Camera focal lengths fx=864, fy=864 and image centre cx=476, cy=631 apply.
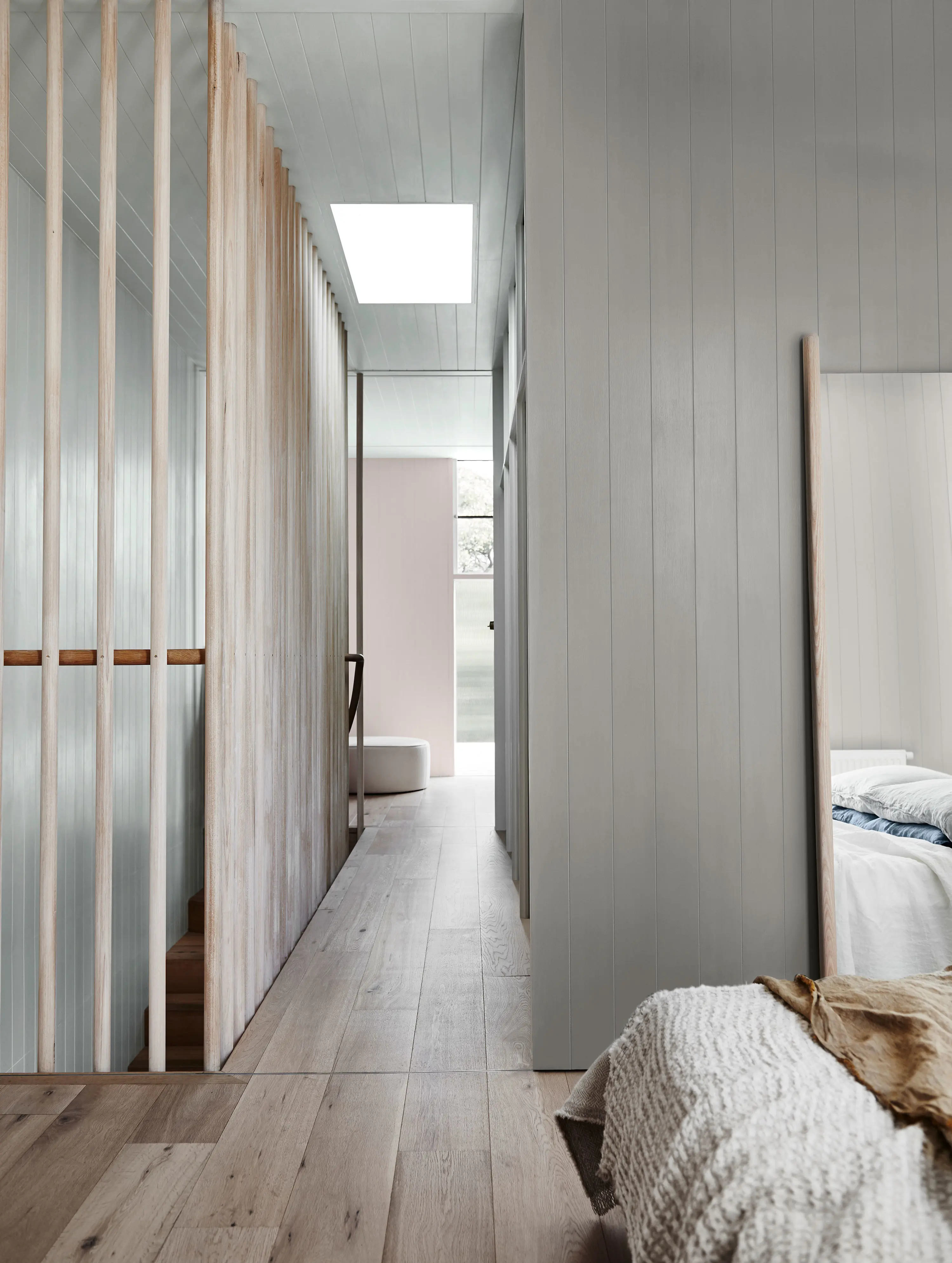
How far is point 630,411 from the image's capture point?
2.38 meters

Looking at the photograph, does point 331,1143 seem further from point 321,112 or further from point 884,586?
point 321,112

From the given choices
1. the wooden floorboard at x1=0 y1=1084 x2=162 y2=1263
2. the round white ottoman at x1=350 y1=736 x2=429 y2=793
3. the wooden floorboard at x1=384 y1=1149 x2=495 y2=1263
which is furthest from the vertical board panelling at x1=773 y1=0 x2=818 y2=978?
the round white ottoman at x1=350 y1=736 x2=429 y2=793

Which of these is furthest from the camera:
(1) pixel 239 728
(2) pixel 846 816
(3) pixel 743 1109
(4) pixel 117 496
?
(4) pixel 117 496

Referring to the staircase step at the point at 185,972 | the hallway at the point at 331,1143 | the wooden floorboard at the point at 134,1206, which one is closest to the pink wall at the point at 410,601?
the staircase step at the point at 185,972

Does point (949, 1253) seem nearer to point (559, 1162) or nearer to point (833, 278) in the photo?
point (559, 1162)

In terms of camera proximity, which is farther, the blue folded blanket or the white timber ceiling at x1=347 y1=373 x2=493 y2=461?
the white timber ceiling at x1=347 y1=373 x2=493 y2=461

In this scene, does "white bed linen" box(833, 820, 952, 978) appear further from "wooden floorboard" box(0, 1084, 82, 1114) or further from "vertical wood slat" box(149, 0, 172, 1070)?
"wooden floorboard" box(0, 1084, 82, 1114)

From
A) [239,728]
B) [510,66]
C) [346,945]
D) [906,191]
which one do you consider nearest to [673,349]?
[906,191]

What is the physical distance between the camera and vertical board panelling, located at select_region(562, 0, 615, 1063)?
2346mm

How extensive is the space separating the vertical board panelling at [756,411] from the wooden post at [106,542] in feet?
5.57

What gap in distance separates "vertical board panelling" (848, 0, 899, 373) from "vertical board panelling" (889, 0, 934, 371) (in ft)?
0.07

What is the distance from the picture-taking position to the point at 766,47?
241cm

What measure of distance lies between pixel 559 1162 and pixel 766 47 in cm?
289

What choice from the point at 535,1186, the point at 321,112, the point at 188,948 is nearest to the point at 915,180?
the point at 321,112
